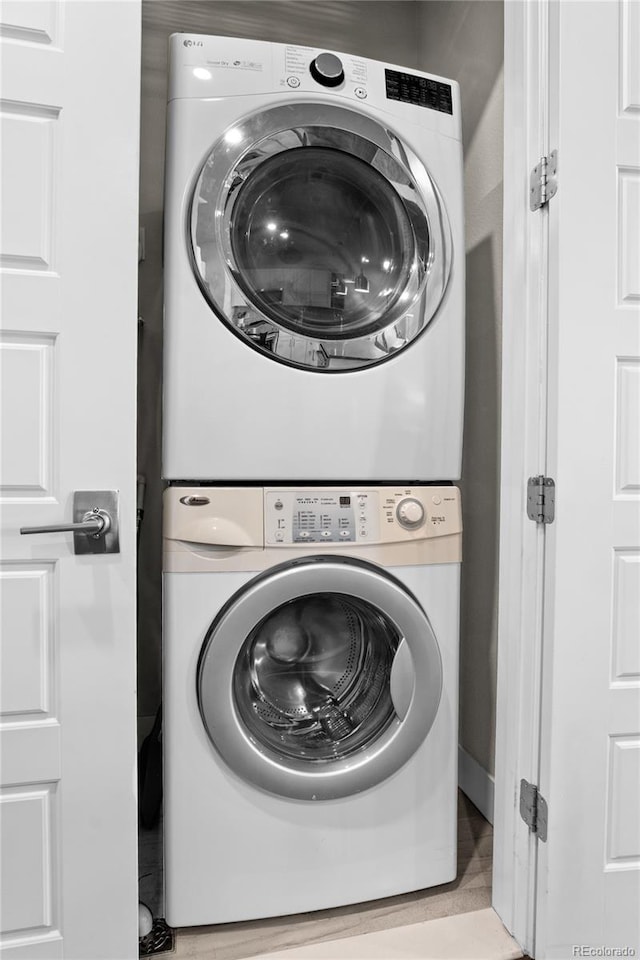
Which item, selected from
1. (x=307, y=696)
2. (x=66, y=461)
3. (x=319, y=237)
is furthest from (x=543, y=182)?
(x=307, y=696)

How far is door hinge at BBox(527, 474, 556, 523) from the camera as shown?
4.09 feet

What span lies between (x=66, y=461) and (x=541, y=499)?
0.93 metres

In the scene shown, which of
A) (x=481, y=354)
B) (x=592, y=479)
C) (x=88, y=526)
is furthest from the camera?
(x=481, y=354)

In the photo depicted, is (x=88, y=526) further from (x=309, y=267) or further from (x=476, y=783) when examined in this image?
(x=476, y=783)

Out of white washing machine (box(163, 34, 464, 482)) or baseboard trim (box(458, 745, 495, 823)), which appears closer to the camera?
white washing machine (box(163, 34, 464, 482))

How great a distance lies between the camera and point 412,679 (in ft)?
4.49

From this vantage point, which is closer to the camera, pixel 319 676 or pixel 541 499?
pixel 541 499

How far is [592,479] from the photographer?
4.05ft

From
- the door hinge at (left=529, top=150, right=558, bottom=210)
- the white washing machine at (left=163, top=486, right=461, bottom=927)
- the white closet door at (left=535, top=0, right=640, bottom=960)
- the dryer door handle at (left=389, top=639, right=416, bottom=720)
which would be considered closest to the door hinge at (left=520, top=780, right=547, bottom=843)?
Answer: the white closet door at (left=535, top=0, right=640, bottom=960)

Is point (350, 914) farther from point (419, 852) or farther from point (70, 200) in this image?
point (70, 200)

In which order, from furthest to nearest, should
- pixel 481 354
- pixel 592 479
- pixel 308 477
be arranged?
1. pixel 481 354
2. pixel 308 477
3. pixel 592 479

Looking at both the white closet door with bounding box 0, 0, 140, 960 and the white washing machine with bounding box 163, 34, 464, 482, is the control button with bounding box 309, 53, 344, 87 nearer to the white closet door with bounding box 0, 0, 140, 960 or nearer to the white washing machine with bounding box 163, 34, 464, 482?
the white washing machine with bounding box 163, 34, 464, 482

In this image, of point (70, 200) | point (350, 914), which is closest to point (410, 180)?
point (70, 200)

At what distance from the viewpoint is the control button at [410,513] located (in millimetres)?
1367
